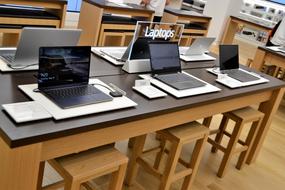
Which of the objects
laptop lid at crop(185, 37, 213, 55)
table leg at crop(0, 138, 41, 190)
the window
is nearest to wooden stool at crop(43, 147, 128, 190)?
table leg at crop(0, 138, 41, 190)

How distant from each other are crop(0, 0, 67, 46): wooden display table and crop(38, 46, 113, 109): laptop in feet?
7.49

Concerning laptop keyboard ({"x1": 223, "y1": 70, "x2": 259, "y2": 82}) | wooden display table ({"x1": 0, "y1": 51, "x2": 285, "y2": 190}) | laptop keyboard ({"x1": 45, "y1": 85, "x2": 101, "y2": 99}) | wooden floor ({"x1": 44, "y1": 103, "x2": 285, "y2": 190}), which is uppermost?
laptop keyboard ({"x1": 223, "y1": 70, "x2": 259, "y2": 82})

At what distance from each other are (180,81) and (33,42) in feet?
3.05

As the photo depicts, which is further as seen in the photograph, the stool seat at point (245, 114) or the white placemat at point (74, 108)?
the stool seat at point (245, 114)

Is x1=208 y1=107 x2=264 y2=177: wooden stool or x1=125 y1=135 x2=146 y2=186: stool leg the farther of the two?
x1=208 y1=107 x2=264 y2=177: wooden stool

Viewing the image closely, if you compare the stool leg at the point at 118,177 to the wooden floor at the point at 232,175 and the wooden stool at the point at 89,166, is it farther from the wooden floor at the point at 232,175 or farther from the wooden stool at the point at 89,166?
the wooden floor at the point at 232,175

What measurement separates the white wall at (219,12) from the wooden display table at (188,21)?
1.60 m

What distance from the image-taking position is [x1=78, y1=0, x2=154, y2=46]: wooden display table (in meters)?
4.46

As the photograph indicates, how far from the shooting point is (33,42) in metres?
1.84

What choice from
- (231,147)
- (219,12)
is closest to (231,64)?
(231,147)

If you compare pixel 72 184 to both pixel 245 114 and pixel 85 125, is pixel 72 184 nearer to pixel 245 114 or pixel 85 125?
pixel 85 125

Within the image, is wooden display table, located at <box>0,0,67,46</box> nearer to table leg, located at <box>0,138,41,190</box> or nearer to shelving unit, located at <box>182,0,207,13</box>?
table leg, located at <box>0,138,41,190</box>

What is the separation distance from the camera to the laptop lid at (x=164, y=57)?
219 centimetres

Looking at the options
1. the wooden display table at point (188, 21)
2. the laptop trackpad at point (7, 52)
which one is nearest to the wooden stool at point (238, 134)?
the laptop trackpad at point (7, 52)
